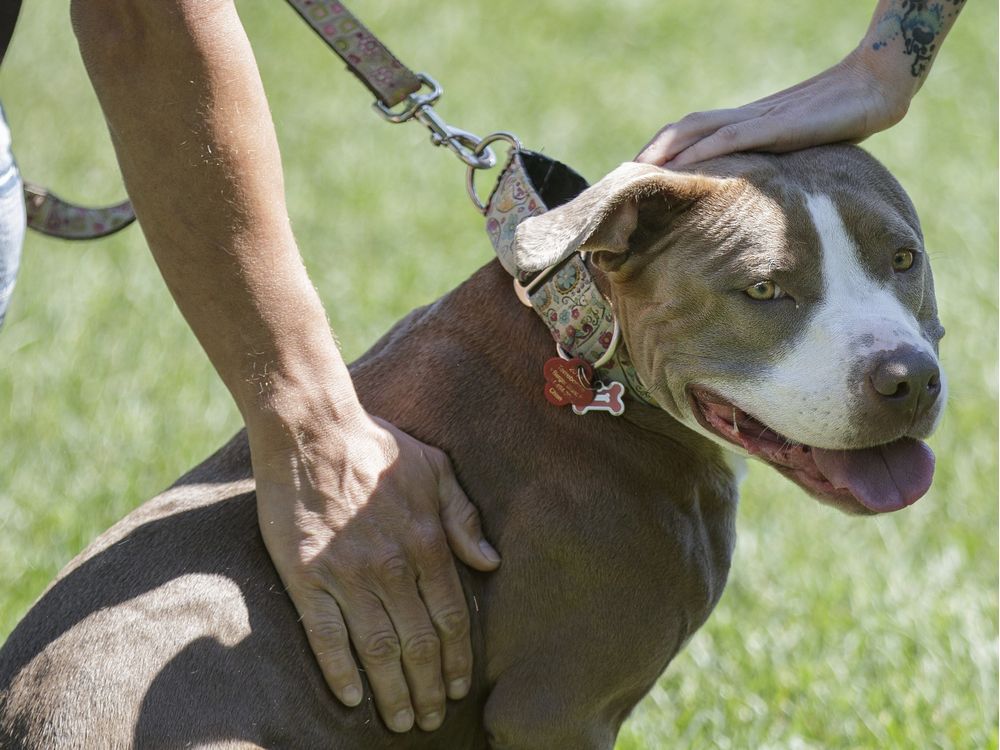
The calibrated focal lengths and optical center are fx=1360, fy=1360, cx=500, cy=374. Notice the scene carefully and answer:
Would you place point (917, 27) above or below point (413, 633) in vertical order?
above

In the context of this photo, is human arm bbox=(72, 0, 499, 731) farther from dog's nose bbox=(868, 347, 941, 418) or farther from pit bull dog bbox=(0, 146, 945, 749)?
dog's nose bbox=(868, 347, 941, 418)

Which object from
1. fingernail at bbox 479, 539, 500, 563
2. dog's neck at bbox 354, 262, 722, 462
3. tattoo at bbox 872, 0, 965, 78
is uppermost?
tattoo at bbox 872, 0, 965, 78

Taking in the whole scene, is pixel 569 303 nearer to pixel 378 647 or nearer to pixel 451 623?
pixel 451 623

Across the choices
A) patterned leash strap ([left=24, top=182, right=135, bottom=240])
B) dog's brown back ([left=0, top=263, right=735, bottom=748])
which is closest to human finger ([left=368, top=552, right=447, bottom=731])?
dog's brown back ([left=0, top=263, right=735, bottom=748])

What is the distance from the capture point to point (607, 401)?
3.10 meters

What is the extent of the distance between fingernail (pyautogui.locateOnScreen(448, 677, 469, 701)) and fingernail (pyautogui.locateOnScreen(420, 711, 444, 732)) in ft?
0.17

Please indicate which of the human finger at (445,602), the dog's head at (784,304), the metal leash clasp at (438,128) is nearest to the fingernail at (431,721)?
the human finger at (445,602)

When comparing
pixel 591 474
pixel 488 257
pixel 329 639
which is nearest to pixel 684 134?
pixel 591 474

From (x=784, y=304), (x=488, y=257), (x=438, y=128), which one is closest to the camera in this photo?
(x=784, y=304)

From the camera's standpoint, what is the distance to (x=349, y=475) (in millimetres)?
2938

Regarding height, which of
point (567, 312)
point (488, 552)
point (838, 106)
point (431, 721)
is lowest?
point (431, 721)

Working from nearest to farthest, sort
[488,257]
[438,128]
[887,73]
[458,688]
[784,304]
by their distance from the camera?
[784,304] → [458,688] → [887,73] → [438,128] → [488,257]

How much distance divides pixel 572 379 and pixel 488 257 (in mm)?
4414

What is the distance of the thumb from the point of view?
3.05m
